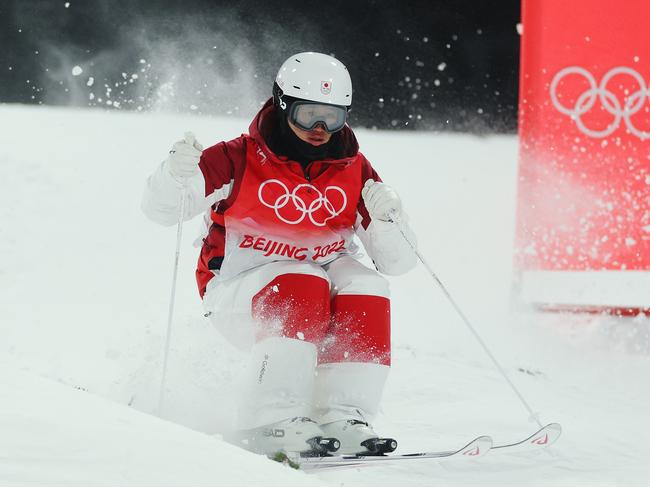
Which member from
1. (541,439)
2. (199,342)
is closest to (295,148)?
(199,342)

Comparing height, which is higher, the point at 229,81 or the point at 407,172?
the point at 229,81

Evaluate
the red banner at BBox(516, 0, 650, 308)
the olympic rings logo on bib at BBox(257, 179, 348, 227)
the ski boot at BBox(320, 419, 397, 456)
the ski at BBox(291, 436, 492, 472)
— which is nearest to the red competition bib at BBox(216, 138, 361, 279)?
the olympic rings logo on bib at BBox(257, 179, 348, 227)

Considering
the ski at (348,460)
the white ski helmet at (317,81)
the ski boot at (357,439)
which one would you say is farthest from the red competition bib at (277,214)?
the ski at (348,460)

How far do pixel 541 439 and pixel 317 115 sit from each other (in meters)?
1.23

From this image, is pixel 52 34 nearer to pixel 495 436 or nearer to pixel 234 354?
pixel 234 354

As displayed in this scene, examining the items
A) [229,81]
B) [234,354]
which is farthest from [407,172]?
Answer: [234,354]

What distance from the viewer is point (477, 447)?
275cm

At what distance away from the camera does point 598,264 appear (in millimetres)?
5594

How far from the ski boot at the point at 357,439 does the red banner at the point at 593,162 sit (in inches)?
120

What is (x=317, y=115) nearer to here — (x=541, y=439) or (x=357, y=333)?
(x=357, y=333)

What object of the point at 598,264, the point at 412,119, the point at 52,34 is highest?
the point at 52,34

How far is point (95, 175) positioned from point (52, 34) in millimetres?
890

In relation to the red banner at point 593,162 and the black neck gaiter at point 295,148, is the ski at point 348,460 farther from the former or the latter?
the red banner at point 593,162

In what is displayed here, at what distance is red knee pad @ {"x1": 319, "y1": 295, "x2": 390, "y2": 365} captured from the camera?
2.94 m
